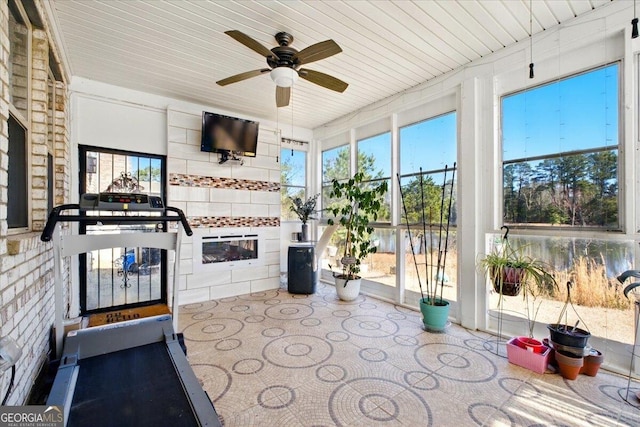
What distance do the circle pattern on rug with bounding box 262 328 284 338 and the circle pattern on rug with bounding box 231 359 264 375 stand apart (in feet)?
1.66

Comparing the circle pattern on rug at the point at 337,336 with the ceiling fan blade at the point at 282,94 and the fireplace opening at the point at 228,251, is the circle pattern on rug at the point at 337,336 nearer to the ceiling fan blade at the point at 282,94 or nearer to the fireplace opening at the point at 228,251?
the fireplace opening at the point at 228,251

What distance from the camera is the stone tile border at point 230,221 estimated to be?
4328mm

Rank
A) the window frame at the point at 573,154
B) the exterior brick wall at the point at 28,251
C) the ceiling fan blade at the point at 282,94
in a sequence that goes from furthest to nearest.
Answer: the ceiling fan blade at the point at 282,94 < the window frame at the point at 573,154 < the exterior brick wall at the point at 28,251

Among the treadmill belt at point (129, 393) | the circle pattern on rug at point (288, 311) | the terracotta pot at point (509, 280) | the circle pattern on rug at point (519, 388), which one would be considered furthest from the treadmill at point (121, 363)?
the terracotta pot at point (509, 280)

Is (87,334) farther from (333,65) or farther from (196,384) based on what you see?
(333,65)

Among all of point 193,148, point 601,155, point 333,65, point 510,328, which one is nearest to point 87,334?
point 193,148

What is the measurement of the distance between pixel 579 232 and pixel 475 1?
218 cm

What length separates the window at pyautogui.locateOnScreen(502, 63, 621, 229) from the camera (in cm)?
247

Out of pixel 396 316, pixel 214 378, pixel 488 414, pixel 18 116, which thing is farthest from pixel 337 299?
pixel 18 116

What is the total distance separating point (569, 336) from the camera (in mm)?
2256

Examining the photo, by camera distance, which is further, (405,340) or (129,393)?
(405,340)

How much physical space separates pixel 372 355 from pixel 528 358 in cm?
127

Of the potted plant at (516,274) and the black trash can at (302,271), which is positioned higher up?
the potted plant at (516,274)

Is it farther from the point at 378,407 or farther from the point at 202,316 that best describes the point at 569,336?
the point at 202,316
